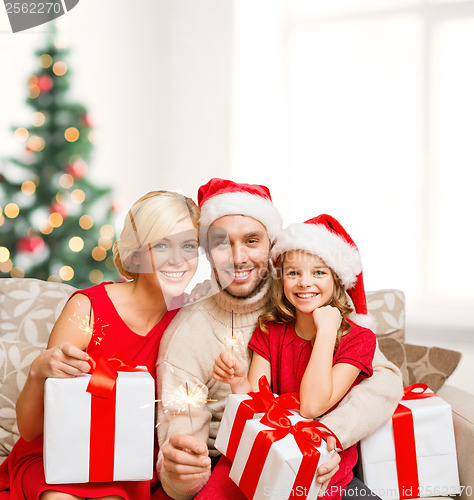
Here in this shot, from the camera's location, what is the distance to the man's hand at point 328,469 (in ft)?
3.43

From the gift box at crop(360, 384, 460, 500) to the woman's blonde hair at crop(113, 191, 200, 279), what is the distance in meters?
0.66

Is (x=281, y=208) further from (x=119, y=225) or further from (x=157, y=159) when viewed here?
(x=119, y=225)

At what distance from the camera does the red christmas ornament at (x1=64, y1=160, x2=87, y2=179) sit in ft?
9.59

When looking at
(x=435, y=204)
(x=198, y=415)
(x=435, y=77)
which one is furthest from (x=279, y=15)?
(x=198, y=415)

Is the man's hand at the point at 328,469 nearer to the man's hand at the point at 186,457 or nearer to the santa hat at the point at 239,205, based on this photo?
the man's hand at the point at 186,457

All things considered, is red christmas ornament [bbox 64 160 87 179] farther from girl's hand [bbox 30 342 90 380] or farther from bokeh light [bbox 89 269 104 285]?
girl's hand [bbox 30 342 90 380]

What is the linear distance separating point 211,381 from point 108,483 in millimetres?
371

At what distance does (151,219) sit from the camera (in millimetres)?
1242

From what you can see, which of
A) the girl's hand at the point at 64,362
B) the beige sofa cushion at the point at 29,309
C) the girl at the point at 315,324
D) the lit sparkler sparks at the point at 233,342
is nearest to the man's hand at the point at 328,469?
the girl at the point at 315,324

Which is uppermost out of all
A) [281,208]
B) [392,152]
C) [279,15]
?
[279,15]

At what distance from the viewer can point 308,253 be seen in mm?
1375

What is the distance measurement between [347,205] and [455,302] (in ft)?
2.56

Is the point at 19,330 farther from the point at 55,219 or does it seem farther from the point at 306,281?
the point at 55,219

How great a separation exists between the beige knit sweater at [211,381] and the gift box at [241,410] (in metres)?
0.10
